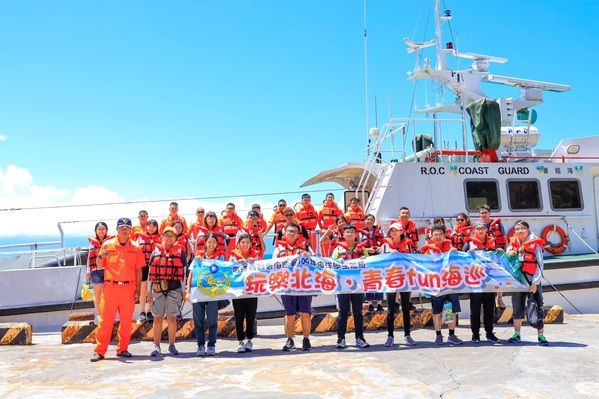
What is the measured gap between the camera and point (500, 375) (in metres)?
5.19

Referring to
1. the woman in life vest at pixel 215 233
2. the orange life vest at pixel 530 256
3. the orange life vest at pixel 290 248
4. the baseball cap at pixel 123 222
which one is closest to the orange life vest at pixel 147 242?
the woman in life vest at pixel 215 233

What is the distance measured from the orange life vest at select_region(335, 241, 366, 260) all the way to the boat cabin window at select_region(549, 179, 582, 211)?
18.7ft

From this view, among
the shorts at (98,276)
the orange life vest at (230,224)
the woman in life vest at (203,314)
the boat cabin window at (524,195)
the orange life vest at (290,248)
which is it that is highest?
the boat cabin window at (524,195)

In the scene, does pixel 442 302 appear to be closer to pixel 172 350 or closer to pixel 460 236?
pixel 460 236

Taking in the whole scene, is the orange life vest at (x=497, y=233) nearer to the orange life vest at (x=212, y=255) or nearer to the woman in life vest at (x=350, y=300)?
the woman in life vest at (x=350, y=300)

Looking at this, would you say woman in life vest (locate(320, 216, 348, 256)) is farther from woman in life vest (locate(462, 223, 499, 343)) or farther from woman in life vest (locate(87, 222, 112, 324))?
woman in life vest (locate(87, 222, 112, 324))

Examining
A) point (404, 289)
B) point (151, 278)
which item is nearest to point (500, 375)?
point (404, 289)

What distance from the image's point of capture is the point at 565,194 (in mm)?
11148

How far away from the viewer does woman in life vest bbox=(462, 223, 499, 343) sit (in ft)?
23.1

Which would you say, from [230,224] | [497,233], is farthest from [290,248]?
[497,233]

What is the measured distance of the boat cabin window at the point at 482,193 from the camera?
34.9ft

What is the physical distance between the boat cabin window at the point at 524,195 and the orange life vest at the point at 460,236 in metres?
3.14

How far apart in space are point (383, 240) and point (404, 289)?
906 millimetres

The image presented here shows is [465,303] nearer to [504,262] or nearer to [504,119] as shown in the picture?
[504,262]
